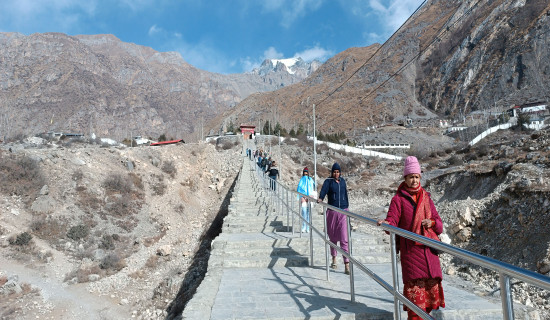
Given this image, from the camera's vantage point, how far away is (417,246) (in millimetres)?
3434

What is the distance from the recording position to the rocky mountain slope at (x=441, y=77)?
10112 cm

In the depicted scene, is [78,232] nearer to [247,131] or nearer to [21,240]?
[21,240]

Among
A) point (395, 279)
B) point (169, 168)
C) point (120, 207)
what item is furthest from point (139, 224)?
point (395, 279)

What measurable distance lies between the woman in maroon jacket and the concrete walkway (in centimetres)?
31

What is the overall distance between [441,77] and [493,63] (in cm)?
2370

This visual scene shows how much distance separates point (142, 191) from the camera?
83.8ft

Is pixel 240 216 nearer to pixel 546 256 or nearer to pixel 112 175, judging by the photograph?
pixel 546 256

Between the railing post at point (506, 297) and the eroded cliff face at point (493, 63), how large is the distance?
106152 millimetres

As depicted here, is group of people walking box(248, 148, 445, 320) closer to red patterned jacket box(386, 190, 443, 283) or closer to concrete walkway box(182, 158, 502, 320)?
red patterned jacket box(386, 190, 443, 283)

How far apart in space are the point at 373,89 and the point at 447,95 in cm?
2768

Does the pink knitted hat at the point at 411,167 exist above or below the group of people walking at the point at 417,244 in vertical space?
above

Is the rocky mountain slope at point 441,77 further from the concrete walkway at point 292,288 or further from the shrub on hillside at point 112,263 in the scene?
the concrete walkway at point 292,288

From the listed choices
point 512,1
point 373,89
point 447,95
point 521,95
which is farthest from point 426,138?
point 512,1

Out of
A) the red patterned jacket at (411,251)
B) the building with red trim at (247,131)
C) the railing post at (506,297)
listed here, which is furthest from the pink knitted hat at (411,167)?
the building with red trim at (247,131)
